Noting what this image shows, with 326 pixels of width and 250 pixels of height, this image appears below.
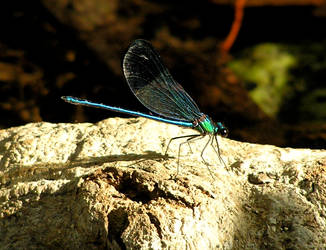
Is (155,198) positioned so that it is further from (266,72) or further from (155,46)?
(155,46)

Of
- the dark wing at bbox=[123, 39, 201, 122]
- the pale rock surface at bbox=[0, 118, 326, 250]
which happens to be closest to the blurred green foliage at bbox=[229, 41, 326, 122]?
the dark wing at bbox=[123, 39, 201, 122]

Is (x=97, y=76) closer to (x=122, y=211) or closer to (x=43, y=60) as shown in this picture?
(x=43, y=60)

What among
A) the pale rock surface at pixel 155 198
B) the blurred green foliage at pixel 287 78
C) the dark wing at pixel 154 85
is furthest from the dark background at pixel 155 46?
the pale rock surface at pixel 155 198

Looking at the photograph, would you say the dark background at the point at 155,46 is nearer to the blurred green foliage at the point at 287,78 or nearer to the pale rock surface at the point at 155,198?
the blurred green foliage at the point at 287,78

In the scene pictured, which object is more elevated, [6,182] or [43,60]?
[43,60]

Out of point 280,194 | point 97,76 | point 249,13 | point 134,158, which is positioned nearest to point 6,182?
point 134,158
